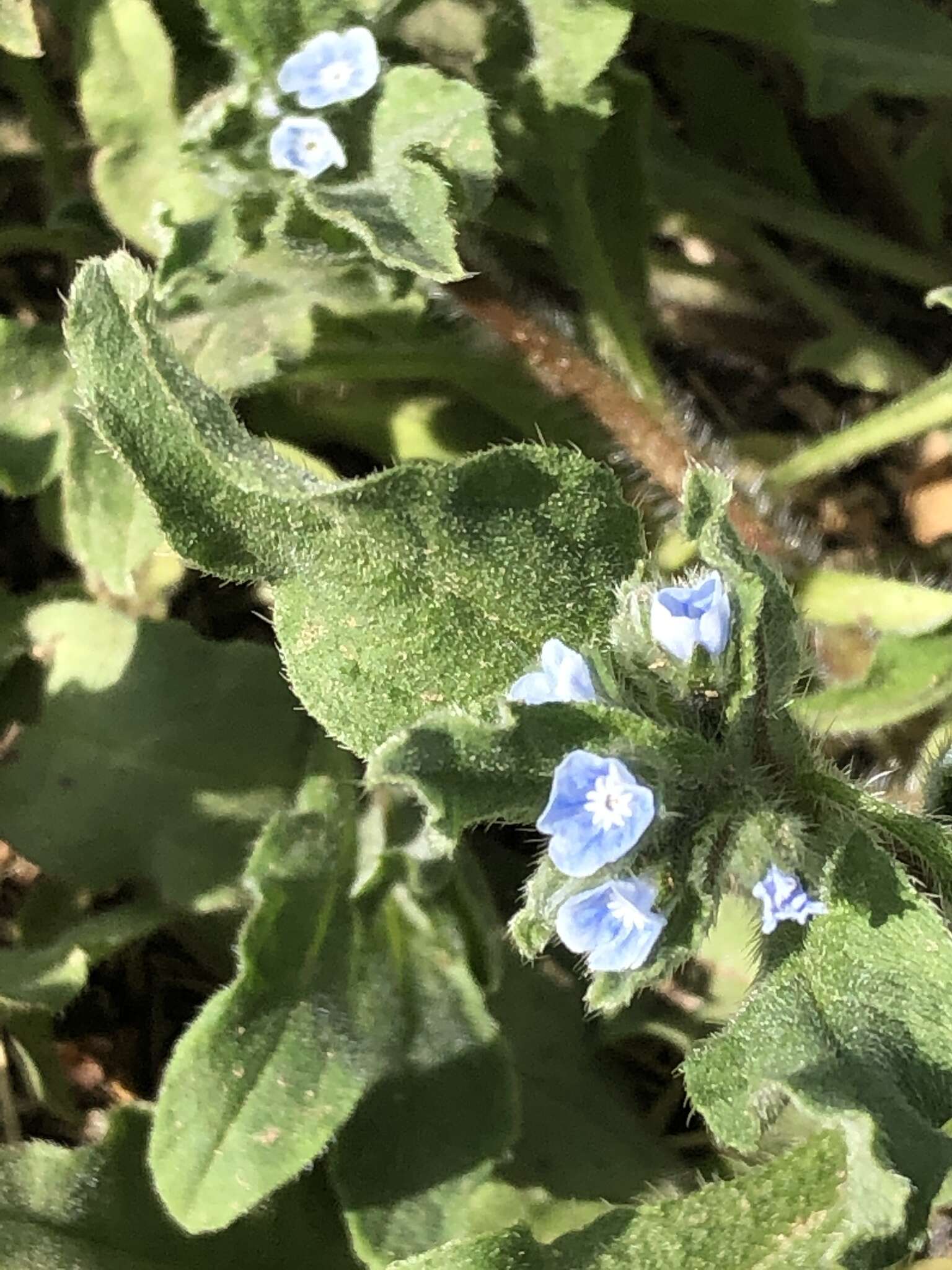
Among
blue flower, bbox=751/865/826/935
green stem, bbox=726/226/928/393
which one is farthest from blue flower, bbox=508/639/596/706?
green stem, bbox=726/226/928/393

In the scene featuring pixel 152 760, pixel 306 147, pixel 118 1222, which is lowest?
pixel 118 1222

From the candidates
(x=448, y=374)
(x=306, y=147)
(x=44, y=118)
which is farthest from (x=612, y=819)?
(x=44, y=118)

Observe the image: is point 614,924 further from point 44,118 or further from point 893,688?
point 44,118

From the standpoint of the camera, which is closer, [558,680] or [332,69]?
[558,680]

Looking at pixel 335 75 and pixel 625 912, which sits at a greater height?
pixel 335 75

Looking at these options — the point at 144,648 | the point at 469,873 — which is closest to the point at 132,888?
the point at 144,648

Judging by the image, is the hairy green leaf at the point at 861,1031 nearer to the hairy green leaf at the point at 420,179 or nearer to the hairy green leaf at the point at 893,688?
the hairy green leaf at the point at 893,688

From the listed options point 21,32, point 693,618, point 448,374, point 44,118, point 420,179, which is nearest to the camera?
point 693,618
